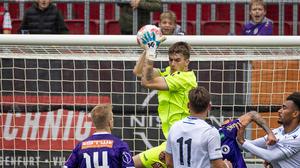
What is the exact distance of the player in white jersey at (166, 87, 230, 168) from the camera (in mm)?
8414

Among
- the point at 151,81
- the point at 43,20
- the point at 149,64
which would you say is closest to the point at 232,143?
the point at 151,81

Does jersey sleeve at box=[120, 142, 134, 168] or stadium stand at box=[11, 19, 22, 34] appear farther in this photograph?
stadium stand at box=[11, 19, 22, 34]

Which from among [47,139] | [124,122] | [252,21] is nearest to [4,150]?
[47,139]

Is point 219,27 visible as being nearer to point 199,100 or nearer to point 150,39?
point 150,39

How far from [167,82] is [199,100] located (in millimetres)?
1146

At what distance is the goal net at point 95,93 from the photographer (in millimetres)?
11125

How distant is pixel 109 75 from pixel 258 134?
176cm

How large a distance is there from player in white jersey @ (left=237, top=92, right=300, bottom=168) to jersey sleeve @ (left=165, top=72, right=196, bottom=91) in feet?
2.25

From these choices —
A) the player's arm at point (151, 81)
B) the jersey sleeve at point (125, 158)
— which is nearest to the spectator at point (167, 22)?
the player's arm at point (151, 81)

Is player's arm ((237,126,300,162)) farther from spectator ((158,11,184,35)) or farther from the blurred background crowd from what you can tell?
the blurred background crowd

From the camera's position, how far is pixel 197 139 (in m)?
8.45

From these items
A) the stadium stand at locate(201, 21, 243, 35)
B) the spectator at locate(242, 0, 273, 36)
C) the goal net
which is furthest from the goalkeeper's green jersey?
the stadium stand at locate(201, 21, 243, 35)

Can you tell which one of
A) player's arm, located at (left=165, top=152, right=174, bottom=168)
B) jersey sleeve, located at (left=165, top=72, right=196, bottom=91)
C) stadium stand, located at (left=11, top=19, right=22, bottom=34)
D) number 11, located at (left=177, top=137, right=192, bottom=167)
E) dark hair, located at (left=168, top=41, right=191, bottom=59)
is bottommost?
player's arm, located at (left=165, top=152, right=174, bottom=168)

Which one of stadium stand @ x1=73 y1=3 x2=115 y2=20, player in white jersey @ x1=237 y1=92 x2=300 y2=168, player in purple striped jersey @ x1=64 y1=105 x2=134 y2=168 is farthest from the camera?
stadium stand @ x1=73 y1=3 x2=115 y2=20
